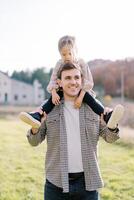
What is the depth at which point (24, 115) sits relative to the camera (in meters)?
2.77

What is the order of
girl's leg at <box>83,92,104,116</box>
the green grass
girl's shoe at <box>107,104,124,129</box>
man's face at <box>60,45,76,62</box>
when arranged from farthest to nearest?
the green grass → man's face at <box>60,45,76,62</box> → girl's leg at <box>83,92,104,116</box> → girl's shoe at <box>107,104,124,129</box>

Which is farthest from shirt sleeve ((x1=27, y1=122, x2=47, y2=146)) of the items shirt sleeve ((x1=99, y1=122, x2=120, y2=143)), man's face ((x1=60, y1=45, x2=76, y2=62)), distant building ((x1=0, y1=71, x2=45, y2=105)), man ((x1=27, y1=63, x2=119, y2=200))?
distant building ((x1=0, y1=71, x2=45, y2=105))

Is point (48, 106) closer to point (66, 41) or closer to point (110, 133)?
point (110, 133)

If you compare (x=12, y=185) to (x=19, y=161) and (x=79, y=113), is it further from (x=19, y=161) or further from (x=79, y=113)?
(x=79, y=113)

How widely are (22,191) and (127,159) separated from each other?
10.4 feet

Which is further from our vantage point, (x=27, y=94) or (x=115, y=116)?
(x=27, y=94)

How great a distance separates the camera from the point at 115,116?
8.84 feet

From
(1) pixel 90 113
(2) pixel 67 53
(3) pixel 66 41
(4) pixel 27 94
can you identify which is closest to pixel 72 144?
(1) pixel 90 113

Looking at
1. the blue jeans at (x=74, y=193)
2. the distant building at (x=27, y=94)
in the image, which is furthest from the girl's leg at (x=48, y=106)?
the distant building at (x=27, y=94)

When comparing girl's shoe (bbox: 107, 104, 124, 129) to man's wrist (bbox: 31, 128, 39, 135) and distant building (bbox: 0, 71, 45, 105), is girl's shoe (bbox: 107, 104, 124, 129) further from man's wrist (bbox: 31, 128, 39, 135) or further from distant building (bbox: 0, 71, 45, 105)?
distant building (bbox: 0, 71, 45, 105)

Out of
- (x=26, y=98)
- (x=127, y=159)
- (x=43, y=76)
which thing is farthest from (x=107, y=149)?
(x=43, y=76)

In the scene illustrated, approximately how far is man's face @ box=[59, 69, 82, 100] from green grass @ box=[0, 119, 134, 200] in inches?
96.5

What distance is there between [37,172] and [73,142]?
3.93 metres

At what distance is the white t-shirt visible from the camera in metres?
2.79
